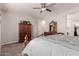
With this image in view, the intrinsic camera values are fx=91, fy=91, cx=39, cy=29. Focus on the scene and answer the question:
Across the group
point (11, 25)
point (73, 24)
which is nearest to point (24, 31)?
point (11, 25)

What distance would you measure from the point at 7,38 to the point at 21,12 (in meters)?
0.57

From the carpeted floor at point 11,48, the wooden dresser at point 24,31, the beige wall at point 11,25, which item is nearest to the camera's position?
the beige wall at point 11,25

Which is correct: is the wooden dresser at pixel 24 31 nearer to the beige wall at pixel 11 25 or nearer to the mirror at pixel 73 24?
the beige wall at pixel 11 25

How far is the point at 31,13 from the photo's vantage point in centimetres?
181

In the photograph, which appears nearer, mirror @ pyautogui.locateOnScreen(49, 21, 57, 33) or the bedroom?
the bedroom

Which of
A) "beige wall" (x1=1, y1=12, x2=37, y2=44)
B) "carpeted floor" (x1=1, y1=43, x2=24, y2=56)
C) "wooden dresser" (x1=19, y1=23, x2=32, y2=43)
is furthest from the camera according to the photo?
"wooden dresser" (x1=19, y1=23, x2=32, y2=43)

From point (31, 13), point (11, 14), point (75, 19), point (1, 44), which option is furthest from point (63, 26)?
point (1, 44)

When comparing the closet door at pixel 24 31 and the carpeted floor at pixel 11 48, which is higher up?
the closet door at pixel 24 31

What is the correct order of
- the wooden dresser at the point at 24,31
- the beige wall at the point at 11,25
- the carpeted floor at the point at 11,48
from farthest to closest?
the wooden dresser at the point at 24,31 → the carpeted floor at the point at 11,48 → the beige wall at the point at 11,25

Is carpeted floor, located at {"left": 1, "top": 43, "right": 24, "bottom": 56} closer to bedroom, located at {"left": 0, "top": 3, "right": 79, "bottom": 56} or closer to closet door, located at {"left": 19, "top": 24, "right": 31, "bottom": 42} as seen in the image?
bedroom, located at {"left": 0, "top": 3, "right": 79, "bottom": 56}

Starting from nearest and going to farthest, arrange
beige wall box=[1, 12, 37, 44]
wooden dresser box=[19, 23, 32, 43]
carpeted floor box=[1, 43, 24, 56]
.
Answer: beige wall box=[1, 12, 37, 44] < carpeted floor box=[1, 43, 24, 56] < wooden dresser box=[19, 23, 32, 43]

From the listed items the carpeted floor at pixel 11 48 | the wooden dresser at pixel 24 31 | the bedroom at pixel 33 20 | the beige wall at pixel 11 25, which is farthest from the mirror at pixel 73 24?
the carpeted floor at pixel 11 48

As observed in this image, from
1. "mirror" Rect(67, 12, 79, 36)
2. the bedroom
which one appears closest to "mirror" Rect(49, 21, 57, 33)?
the bedroom

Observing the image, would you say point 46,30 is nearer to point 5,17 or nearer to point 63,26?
point 63,26
